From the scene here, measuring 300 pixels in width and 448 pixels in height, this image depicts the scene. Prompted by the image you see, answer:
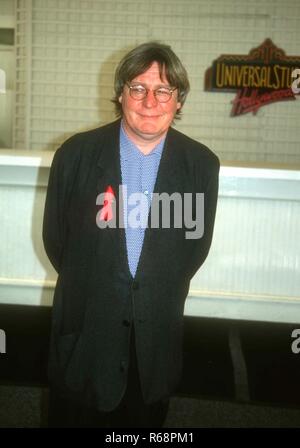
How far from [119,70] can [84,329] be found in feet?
2.61

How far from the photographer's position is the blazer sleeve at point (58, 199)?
4.20ft

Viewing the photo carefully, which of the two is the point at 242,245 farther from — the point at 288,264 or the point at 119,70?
the point at 119,70

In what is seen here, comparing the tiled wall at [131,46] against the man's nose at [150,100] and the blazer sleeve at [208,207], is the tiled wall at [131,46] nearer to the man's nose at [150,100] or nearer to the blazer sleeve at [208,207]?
the blazer sleeve at [208,207]

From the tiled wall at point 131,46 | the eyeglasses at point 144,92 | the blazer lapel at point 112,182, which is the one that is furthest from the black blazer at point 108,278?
the tiled wall at point 131,46

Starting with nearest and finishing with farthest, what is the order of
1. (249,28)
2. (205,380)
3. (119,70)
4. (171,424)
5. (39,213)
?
1. (119,70)
2. (171,424)
3. (205,380)
4. (39,213)
5. (249,28)

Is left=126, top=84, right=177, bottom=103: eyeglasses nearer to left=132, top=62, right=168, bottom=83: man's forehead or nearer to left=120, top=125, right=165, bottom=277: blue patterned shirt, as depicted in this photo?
left=132, top=62, right=168, bottom=83: man's forehead

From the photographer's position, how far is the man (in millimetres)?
1234

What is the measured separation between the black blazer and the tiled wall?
340 cm

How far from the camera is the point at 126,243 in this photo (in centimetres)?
126

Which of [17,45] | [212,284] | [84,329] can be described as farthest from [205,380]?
[17,45]

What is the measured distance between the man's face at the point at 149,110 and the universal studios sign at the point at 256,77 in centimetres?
351

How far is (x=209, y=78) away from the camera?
14.8ft

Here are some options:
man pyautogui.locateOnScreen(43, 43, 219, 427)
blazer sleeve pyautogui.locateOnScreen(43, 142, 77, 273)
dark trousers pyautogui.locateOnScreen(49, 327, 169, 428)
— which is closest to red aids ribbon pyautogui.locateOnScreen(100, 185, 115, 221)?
man pyautogui.locateOnScreen(43, 43, 219, 427)

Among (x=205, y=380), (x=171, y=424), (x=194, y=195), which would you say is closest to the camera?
(x=194, y=195)
